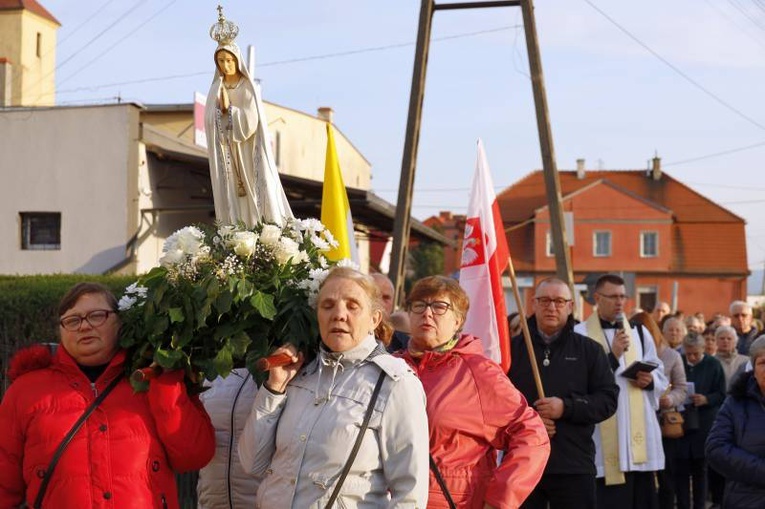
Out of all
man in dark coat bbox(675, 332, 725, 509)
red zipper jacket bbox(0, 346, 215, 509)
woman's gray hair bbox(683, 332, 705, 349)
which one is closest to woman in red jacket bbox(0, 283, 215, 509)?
red zipper jacket bbox(0, 346, 215, 509)

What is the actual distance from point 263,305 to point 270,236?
39 centimetres

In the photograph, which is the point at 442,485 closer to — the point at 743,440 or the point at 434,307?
the point at 434,307

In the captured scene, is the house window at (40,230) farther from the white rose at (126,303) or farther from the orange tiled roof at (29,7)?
the orange tiled roof at (29,7)

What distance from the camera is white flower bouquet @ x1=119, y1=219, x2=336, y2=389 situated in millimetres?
4246

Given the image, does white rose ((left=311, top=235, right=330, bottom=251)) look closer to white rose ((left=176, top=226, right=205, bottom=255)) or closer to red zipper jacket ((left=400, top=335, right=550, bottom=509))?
white rose ((left=176, top=226, right=205, bottom=255))

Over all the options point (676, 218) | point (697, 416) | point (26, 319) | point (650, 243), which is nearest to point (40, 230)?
point (26, 319)

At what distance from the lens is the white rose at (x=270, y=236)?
452 centimetres

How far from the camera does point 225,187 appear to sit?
622 cm

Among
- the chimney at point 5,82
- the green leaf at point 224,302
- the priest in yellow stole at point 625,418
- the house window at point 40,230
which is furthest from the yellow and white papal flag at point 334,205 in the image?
the chimney at point 5,82

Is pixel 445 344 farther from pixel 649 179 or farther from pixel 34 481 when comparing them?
pixel 649 179

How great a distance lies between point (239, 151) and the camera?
621 cm

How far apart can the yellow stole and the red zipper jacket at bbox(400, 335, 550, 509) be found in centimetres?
323

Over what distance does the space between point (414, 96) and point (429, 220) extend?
213 feet

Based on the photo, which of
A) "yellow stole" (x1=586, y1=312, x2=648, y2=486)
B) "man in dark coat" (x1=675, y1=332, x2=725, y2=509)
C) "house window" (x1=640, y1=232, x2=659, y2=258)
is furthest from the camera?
"house window" (x1=640, y1=232, x2=659, y2=258)
